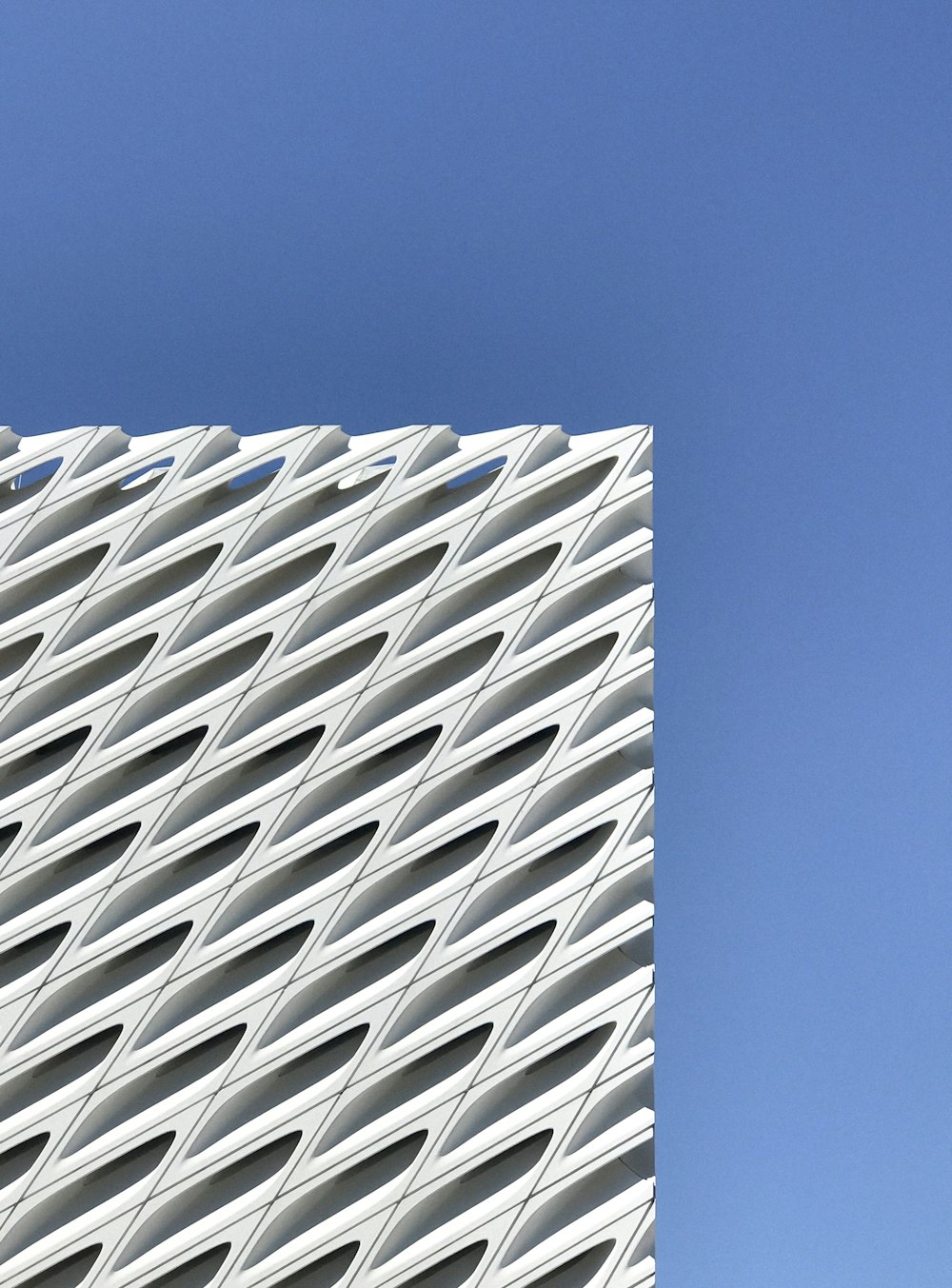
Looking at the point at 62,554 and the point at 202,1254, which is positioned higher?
the point at 62,554

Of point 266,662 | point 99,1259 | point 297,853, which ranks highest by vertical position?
point 266,662

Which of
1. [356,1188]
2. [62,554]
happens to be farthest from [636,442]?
[356,1188]

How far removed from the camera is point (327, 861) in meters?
17.3

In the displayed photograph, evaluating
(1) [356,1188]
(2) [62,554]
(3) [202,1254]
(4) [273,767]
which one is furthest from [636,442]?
(3) [202,1254]

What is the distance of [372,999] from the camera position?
16641 mm

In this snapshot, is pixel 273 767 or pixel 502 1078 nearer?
pixel 502 1078

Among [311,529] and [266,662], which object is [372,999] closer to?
[266,662]

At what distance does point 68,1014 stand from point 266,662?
4.93 m

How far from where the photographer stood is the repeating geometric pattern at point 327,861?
16312 mm

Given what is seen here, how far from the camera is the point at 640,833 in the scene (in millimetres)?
17312

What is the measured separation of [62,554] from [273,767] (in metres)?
3.97

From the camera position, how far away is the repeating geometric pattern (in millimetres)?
16312

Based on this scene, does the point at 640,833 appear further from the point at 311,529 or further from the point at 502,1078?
the point at 311,529

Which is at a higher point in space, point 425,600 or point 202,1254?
point 425,600
